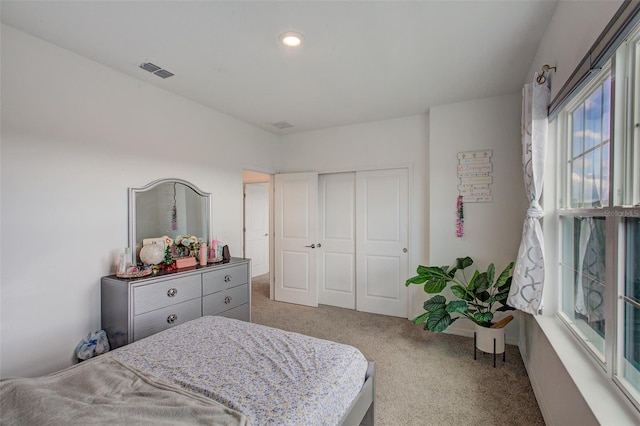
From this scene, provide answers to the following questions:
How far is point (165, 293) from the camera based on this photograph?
2.44 m

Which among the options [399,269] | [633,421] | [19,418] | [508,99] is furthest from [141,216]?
[508,99]

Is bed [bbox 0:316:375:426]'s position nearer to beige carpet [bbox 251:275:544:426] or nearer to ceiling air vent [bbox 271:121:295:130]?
beige carpet [bbox 251:275:544:426]

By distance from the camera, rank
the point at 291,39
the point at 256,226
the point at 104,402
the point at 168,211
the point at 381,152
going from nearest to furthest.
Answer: the point at 104,402
the point at 291,39
the point at 168,211
the point at 381,152
the point at 256,226

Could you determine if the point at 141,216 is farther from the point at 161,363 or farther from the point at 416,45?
the point at 416,45

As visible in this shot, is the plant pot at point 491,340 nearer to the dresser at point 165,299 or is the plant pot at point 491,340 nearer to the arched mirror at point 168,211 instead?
the dresser at point 165,299

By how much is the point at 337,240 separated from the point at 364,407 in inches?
110

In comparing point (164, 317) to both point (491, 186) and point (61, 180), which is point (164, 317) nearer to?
point (61, 180)

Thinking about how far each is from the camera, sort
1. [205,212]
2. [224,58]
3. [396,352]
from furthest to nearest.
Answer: [205,212], [396,352], [224,58]

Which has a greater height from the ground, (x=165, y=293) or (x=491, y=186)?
(x=491, y=186)

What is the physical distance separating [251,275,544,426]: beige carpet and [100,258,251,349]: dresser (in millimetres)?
927

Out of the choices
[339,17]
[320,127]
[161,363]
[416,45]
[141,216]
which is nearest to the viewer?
[161,363]

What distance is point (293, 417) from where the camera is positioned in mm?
1110

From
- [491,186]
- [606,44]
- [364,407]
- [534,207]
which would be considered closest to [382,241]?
[491,186]

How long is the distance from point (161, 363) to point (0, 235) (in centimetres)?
145
